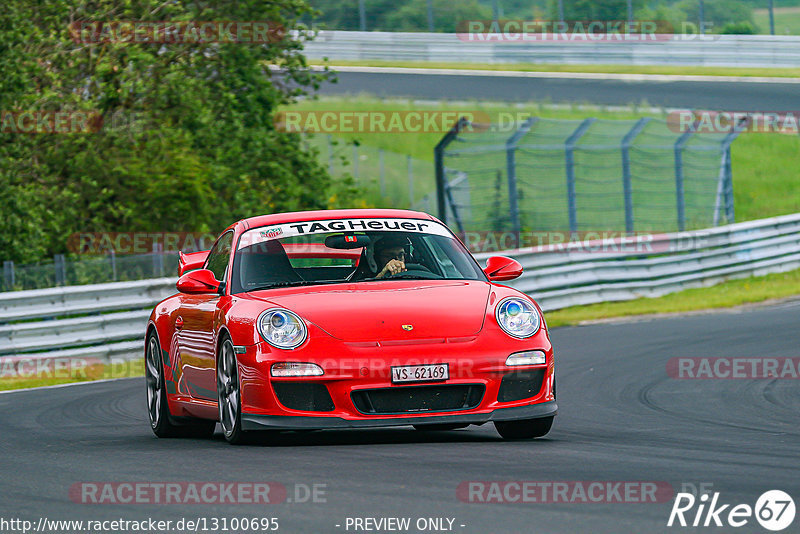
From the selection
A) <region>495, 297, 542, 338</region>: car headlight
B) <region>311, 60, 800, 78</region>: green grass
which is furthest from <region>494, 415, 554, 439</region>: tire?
<region>311, 60, 800, 78</region>: green grass

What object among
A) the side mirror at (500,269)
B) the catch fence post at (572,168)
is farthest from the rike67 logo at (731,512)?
the catch fence post at (572,168)

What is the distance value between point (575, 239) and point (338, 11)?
19125mm

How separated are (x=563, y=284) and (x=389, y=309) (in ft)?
40.6

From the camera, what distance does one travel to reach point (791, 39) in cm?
3578

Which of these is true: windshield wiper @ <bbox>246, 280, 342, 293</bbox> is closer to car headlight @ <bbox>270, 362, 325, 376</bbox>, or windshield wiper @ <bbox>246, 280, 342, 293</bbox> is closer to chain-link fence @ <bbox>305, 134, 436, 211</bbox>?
car headlight @ <bbox>270, 362, 325, 376</bbox>

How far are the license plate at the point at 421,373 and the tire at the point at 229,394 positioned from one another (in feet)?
2.97

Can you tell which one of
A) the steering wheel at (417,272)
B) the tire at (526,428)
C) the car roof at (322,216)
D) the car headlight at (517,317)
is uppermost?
the car roof at (322,216)

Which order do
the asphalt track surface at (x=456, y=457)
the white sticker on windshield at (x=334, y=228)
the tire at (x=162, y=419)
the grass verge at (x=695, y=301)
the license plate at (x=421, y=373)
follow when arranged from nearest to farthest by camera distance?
1. the asphalt track surface at (x=456, y=457)
2. the license plate at (x=421, y=373)
3. the white sticker on windshield at (x=334, y=228)
4. the tire at (x=162, y=419)
5. the grass verge at (x=695, y=301)

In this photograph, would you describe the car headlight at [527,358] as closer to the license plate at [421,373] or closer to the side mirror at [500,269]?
the license plate at [421,373]

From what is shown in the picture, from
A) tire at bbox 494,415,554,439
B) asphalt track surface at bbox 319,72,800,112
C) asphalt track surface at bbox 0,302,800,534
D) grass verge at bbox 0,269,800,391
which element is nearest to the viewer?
asphalt track surface at bbox 0,302,800,534

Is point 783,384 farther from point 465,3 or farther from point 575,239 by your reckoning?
point 465,3

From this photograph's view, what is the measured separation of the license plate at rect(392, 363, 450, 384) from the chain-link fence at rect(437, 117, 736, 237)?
14.0m

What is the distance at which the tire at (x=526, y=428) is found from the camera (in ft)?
26.3

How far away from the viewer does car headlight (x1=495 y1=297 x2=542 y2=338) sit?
25.8 feet
